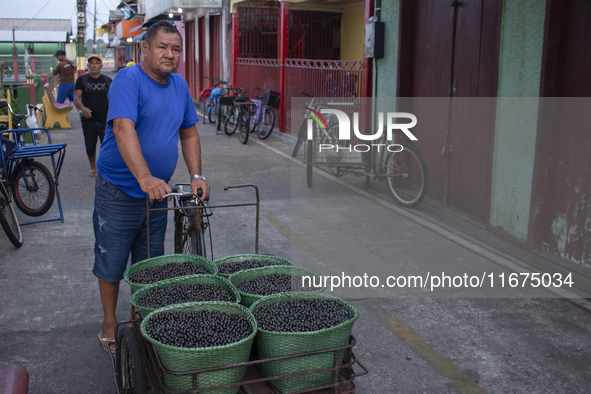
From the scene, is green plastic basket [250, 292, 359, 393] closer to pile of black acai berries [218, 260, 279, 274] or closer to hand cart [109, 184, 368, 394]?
hand cart [109, 184, 368, 394]

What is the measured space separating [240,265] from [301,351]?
40.5 inches

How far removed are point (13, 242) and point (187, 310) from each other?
12.9ft

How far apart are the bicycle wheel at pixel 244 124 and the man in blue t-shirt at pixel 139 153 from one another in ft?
32.1

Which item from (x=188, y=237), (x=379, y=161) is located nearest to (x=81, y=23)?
(x=379, y=161)

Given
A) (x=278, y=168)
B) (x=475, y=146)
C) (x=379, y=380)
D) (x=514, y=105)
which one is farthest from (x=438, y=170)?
(x=379, y=380)

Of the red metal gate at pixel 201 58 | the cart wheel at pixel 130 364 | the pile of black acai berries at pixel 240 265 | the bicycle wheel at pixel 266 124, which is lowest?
the cart wheel at pixel 130 364

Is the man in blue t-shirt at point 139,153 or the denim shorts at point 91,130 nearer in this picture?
the man in blue t-shirt at point 139,153

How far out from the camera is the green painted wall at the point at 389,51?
8445 millimetres

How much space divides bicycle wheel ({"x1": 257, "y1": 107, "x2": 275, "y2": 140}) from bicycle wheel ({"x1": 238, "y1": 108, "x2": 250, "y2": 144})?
632 millimetres

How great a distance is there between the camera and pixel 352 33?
1753 centimetres

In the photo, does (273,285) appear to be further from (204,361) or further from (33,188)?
(33,188)

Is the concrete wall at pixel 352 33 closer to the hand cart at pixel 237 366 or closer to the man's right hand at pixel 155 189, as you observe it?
the man's right hand at pixel 155 189

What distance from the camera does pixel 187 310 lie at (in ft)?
8.83

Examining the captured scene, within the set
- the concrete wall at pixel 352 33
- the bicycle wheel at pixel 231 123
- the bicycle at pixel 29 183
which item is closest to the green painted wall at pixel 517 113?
the bicycle at pixel 29 183
